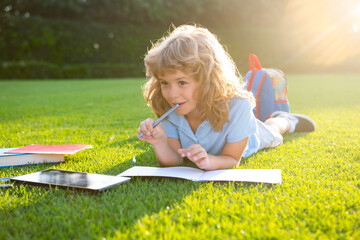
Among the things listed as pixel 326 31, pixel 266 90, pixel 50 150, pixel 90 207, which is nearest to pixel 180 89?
pixel 90 207

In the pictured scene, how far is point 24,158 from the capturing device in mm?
2094

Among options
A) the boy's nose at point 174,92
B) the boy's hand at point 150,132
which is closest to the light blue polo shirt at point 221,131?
the boy's hand at point 150,132

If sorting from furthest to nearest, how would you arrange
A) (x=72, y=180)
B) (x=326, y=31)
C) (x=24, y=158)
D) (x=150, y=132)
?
(x=326, y=31)
(x=24, y=158)
(x=150, y=132)
(x=72, y=180)

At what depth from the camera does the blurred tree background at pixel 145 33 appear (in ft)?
49.2

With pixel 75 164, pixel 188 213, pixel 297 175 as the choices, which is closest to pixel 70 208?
pixel 188 213

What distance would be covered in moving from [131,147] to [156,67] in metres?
0.86

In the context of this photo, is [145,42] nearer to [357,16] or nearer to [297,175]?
[357,16]

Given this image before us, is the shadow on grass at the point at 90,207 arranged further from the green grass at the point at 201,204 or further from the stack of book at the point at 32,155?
the stack of book at the point at 32,155

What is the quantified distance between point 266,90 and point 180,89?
5.32ft

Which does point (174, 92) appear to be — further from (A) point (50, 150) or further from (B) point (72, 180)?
(A) point (50, 150)

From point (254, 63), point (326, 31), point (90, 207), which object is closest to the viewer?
point (90, 207)

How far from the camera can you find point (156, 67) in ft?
6.06

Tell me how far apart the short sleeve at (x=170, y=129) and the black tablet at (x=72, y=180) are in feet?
1.97

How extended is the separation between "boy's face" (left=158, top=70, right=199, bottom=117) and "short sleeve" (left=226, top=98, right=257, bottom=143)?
0.82 feet
